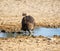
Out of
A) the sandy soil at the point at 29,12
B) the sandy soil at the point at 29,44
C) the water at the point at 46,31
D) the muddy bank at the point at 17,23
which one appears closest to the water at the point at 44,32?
the water at the point at 46,31

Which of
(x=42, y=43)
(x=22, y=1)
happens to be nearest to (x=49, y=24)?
(x=42, y=43)

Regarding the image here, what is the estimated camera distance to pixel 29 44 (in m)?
12.3

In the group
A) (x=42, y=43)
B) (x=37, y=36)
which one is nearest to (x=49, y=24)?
(x=37, y=36)

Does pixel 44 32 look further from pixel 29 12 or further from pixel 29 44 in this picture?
pixel 29 12

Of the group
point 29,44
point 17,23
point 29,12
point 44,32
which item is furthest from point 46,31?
point 29,12

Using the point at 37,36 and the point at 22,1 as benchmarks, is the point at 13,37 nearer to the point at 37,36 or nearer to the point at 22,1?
the point at 37,36

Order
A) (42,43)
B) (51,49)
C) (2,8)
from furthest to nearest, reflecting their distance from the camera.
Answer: (2,8) → (42,43) → (51,49)

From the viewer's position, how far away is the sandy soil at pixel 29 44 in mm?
11591

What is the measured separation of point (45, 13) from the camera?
2048 cm

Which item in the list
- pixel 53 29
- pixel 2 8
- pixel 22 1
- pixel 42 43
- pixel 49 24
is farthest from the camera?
pixel 22 1

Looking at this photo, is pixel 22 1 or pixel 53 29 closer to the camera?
pixel 53 29

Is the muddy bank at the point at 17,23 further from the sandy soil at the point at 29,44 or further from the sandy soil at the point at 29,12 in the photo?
the sandy soil at the point at 29,44

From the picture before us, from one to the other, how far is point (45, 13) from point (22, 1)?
13.3 ft

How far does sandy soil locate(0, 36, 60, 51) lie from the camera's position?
38.0 ft
